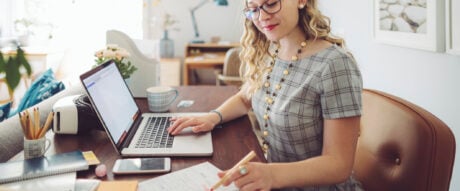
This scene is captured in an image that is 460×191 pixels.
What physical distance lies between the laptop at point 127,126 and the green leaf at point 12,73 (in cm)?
55

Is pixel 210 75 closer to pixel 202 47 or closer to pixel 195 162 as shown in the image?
pixel 202 47

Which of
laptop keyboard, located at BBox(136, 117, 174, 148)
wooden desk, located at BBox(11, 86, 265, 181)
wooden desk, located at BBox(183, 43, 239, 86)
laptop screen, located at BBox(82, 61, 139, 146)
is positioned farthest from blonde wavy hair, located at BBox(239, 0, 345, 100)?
wooden desk, located at BBox(183, 43, 239, 86)

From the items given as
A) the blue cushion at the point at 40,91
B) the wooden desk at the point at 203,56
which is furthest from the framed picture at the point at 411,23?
the wooden desk at the point at 203,56

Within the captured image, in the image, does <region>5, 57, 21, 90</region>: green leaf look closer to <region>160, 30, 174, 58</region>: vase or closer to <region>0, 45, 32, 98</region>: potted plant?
<region>0, 45, 32, 98</region>: potted plant

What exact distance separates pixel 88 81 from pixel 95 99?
52 millimetres

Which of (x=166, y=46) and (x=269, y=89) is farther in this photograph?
(x=166, y=46)

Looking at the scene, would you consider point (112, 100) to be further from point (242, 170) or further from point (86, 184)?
point (242, 170)

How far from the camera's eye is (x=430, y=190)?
786mm

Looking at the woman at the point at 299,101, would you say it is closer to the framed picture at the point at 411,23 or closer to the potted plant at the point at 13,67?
the potted plant at the point at 13,67

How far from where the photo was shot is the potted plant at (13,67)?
39 centimetres

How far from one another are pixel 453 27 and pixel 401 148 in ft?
2.89

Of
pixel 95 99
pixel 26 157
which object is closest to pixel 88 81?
pixel 95 99

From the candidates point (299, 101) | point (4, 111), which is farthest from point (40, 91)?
point (299, 101)

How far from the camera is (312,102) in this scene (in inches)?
38.0
